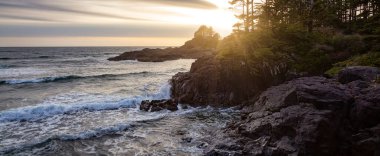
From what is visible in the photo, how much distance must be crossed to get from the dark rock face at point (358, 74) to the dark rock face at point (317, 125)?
1542mm

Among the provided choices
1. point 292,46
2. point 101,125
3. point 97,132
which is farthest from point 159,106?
point 292,46

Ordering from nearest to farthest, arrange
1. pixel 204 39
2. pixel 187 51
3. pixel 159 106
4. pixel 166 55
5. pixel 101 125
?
pixel 101 125, pixel 159 106, pixel 166 55, pixel 187 51, pixel 204 39

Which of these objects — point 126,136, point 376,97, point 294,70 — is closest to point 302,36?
point 294,70

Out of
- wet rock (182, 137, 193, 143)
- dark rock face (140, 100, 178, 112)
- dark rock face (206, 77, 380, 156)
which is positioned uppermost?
dark rock face (206, 77, 380, 156)

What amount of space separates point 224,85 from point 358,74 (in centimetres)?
1180

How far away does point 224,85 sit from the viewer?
88.4 feet

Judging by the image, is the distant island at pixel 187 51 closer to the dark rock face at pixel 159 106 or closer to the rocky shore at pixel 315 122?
the dark rock face at pixel 159 106

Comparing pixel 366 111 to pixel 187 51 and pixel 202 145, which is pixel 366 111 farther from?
pixel 187 51

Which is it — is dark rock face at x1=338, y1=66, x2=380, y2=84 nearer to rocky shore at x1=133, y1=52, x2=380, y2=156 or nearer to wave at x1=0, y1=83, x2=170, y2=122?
rocky shore at x1=133, y1=52, x2=380, y2=156

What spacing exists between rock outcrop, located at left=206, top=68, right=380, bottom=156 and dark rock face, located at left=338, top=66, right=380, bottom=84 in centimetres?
120

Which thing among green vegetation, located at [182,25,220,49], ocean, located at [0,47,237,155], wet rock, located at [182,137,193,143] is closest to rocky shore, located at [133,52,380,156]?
wet rock, located at [182,137,193,143]

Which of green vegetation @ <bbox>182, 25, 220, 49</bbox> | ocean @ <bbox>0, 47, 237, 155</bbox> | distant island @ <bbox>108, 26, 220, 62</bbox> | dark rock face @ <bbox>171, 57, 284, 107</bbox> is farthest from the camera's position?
green vegetation @ <bbox>182, 25, 220, 49</bbox>

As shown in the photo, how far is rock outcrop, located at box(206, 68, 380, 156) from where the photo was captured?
40.8 ft


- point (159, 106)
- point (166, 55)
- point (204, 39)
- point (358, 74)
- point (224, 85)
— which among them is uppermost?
point (204, 39)
